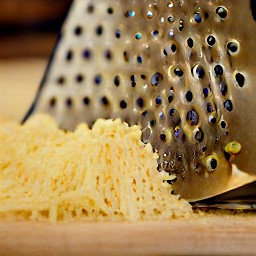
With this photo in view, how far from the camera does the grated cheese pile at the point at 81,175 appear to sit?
2.97 ft

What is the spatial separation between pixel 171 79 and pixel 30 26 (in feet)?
1.03

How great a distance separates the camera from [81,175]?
94cm

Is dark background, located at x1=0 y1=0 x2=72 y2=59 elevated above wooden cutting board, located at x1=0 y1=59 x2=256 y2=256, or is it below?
above

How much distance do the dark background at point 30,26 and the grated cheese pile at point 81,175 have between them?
0.49 feet

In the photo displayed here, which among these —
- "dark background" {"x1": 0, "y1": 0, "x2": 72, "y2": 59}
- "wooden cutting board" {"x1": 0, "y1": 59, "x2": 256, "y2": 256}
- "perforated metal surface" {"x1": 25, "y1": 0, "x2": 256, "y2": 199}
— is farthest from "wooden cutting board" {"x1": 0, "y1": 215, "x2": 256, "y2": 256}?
"dark background" {"x1": 0, "y1": 0, "x2": 72, "y2": 59}

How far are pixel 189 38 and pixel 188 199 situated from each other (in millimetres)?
318

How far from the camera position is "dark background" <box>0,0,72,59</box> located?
3.37 ft

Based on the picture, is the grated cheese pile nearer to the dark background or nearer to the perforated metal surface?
the perforated metal surface

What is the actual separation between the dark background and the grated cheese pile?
0.49 ft

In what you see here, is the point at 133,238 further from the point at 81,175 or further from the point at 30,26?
the point at 30,26

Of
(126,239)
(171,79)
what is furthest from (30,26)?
(126,239)

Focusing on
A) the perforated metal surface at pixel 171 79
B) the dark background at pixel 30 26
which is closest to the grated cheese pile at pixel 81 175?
the perforated metal surface at pixel 171 79

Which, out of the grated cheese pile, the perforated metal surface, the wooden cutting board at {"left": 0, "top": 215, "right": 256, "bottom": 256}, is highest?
the perforated metal surface

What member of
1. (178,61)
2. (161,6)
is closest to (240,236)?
(178,61)
